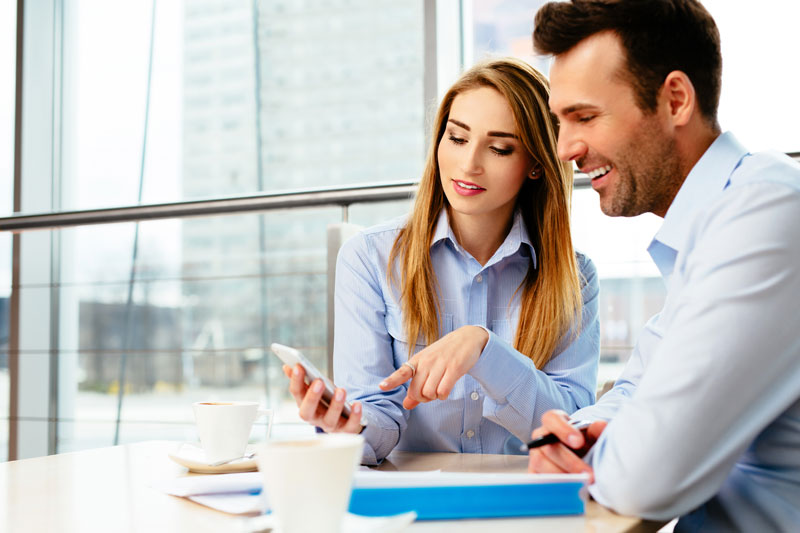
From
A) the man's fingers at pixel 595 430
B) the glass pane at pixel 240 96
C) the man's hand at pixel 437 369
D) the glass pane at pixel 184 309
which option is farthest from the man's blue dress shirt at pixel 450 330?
the glass pane at pixel 240 96

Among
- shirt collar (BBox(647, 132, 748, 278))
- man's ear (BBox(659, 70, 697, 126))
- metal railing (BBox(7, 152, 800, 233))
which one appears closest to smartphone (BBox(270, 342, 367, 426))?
shirt collar (BBox(647, 132, 748, 278))

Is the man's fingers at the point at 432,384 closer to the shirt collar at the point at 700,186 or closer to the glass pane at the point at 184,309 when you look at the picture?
the shirt collar at the point at 700,186

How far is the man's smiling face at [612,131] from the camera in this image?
1068 millimetres

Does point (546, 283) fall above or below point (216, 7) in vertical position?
below

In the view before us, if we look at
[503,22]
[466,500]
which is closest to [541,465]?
[466,500]

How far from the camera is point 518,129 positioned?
1.46 metres

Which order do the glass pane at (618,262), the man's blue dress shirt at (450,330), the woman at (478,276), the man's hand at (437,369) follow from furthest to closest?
the glass pane at (618,262)
the woman at (478,276)
the man's blue dress shirt at (450,330)
the man's hand at (437,369)

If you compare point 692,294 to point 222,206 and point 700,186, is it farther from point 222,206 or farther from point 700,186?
point 222,206

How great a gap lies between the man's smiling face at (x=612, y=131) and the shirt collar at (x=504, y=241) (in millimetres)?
349

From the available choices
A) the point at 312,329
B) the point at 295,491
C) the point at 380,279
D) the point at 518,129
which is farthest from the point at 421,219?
the point at 312,329

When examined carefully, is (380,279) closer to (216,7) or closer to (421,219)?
(421,219)

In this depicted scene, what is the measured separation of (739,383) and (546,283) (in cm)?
71

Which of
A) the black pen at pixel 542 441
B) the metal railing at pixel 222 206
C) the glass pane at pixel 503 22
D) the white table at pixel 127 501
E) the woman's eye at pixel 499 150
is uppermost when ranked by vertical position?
the glass pane at pixel 503 22

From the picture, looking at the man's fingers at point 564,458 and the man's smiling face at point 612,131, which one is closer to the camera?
the man's fingers at point 564,458
